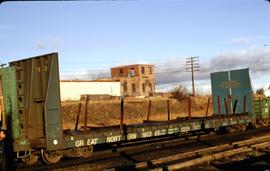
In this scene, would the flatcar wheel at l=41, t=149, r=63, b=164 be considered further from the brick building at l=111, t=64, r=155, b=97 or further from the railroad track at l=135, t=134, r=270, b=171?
the brick building at l=111, t=64, r=155, b=97

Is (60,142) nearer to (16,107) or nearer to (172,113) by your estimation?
(16,107)

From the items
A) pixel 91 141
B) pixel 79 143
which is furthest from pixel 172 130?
pixel 79 143

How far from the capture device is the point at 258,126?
2527 centimetres

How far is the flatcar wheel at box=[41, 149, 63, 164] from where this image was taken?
13499 mm

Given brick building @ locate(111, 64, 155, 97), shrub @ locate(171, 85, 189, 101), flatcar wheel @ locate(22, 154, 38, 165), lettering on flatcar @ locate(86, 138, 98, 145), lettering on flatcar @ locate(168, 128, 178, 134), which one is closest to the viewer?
flatcar wheel @ locate(22, 154, 38, 165)

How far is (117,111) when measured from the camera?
4900 cm

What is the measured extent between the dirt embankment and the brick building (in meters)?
37.4

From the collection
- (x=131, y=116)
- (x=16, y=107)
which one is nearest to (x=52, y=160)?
(x=16, y=107)

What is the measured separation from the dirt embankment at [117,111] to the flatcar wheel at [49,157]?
82.3 ft

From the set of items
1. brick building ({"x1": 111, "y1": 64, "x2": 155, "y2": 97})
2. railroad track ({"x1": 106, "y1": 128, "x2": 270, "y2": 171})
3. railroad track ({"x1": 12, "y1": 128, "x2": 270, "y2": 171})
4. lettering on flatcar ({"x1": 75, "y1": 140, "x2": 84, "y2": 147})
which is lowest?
railroad track ({"x1": 12, "y1": 128, "x2": 270, "y2": 171})

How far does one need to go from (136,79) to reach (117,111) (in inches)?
1993

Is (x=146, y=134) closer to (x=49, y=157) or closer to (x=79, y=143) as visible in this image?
(x=79, y=143)

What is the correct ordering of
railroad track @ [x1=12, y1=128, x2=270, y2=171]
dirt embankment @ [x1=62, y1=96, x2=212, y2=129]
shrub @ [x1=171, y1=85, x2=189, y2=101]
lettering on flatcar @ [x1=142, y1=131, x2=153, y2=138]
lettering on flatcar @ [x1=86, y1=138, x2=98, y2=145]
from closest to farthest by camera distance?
railroad track @ [x1=12, y1=128, x2=270, y2=171] < lettering on flatcar @ [x1=86, y1=138, x2=98, y2=145] < lettering on flatcar @ [x1=142, y1=131, x2=153, y2=138] < dirt embankment @ [x1=62, y1=96, x2=212, y2=129] < shrub @ [x1=171, y1=85, x2=189, y2=101]

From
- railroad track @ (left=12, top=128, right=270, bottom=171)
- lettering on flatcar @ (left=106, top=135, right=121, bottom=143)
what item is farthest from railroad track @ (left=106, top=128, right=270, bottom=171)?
lettering on flatcar @ (left=106, top=135, right=121, bottom=143)
